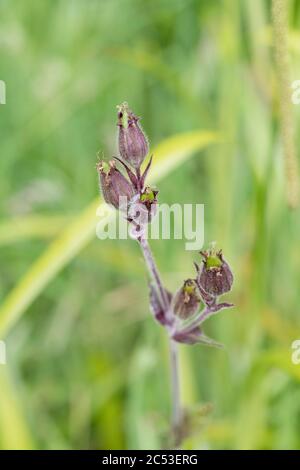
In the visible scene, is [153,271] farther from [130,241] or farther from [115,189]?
[130,241]

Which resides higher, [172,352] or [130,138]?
[130,138]

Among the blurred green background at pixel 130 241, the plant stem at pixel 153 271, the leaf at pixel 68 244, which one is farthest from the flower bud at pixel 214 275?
the leaf at pixel 68 244

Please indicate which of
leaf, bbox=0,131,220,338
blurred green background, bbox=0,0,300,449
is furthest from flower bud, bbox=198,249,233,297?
leaf, bbox=0,131,220,338

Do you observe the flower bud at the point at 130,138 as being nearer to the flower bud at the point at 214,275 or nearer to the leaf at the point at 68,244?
the flower bud at the point at 214,275

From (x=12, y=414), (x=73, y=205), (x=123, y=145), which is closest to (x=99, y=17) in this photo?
(x=73, y=205)

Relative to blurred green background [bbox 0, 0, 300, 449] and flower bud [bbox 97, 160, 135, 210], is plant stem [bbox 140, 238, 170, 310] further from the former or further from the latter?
blurred green background [bbox 0, 0, 300, 449]

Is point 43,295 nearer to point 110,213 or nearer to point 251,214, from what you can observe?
point 251,214

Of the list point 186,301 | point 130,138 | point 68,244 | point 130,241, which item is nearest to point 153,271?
point 186,301
